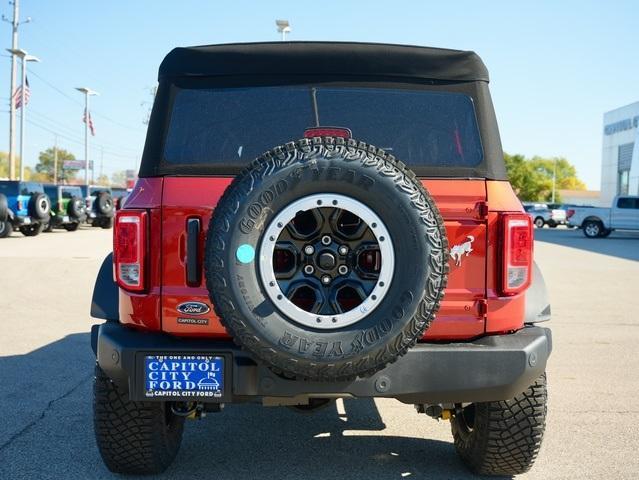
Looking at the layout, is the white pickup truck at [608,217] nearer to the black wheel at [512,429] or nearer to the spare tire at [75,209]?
the spare tire at [75,209]

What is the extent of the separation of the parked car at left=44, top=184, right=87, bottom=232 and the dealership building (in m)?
36.2

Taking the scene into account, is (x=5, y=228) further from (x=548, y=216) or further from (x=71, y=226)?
(x=548, y=216)

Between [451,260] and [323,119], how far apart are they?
2.92 ft

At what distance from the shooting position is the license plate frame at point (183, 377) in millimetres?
3195

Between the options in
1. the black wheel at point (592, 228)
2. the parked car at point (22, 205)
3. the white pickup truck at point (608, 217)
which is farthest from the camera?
the black wheel at point (592, 228)

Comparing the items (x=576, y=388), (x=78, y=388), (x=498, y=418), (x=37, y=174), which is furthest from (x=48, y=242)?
(x=37, y=174)

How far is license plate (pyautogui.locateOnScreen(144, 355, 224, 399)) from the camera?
3.20 m

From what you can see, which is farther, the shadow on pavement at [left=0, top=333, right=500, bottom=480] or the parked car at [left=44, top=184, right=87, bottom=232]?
the parked car at [left=44, top=184, right=87, bottom=232]

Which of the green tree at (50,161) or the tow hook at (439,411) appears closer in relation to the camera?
the tow hook at (439,411)

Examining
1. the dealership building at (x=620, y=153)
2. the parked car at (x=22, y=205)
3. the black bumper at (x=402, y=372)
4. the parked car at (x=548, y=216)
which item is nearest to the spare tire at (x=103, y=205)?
the parked car at (x=22, y=205)

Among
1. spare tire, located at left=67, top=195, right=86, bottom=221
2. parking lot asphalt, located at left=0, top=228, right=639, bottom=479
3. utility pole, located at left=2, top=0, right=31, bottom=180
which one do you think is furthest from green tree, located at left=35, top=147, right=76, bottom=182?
parking lot asphalt, located at left=0, top=228, right=639, bottom=479

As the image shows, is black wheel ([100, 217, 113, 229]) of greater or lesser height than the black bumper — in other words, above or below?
below

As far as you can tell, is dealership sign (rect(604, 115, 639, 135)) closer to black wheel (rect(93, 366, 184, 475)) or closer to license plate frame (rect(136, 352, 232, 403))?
black wheel (rect(93, 366, 184, 475))

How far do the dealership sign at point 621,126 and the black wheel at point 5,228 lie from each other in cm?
4291
